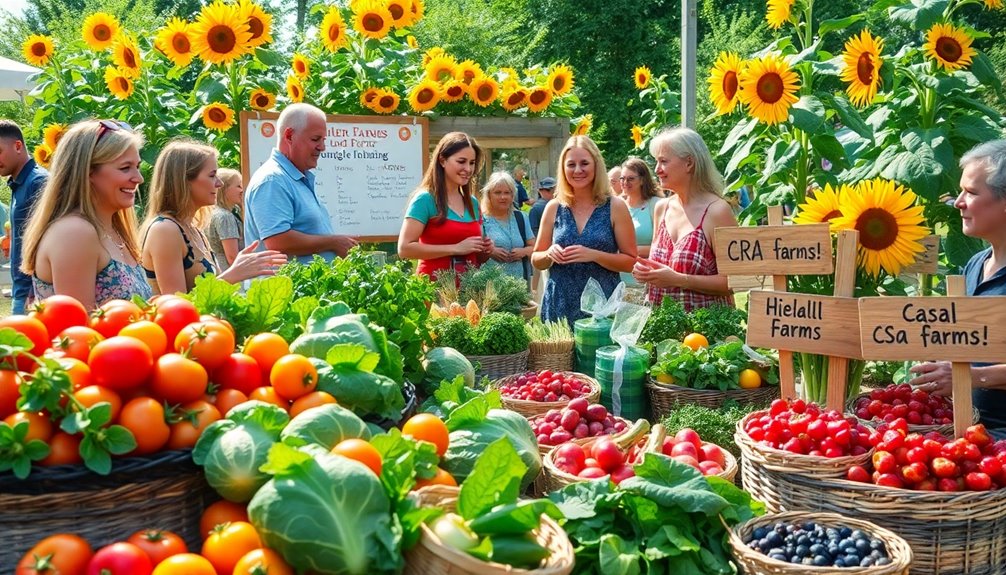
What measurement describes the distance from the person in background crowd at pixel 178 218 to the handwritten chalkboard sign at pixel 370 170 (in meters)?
2.25

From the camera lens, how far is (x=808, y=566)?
6.34ft

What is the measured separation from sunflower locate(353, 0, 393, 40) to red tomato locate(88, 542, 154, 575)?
18.8ft

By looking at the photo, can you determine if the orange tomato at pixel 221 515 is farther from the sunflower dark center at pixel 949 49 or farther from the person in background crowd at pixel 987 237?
the sunflower dark center at pixel 949 49

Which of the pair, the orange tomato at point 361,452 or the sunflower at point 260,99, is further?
the sunflower at point 260,99

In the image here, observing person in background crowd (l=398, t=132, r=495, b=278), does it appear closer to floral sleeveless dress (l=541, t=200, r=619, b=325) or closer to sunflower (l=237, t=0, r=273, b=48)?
floral sleeveless dress (l=541, t=200, r=619, b=325)

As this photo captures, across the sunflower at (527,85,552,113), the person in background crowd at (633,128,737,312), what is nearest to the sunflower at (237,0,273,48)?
the sunflower at (527,85,552,113)

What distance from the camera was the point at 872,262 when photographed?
2.98m

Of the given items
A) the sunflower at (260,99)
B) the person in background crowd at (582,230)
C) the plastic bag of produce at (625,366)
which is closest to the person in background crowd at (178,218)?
the plastic bag of produce at (625,366)

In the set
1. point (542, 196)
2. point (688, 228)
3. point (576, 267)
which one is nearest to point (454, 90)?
point (542, 196)

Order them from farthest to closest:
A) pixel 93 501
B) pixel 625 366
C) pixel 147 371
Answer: pixel 625 366, pixel 147 371, pixel 93 501

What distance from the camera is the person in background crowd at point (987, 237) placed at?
2.80m

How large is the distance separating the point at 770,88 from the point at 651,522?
265 cm

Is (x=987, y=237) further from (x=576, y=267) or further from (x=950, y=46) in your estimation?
(x=576, y=267)

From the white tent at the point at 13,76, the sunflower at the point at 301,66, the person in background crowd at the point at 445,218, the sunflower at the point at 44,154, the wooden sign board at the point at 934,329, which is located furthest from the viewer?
the white tent at the point at 13,76
